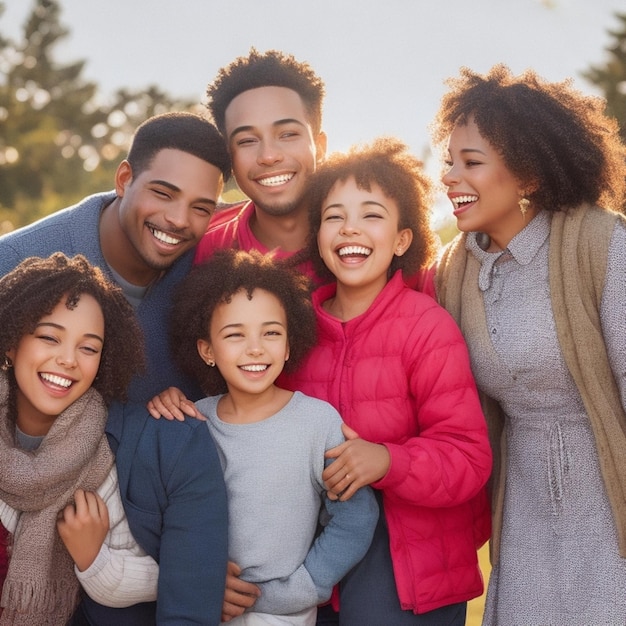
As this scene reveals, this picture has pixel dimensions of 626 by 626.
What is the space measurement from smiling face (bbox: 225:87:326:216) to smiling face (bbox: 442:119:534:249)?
94 centimetres

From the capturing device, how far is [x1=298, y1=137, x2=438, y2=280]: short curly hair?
3.42m

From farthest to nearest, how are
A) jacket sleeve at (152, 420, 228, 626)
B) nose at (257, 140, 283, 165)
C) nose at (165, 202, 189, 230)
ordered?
nose at (257, 140, 283, 165) < nose at (165, 202, 189, 230) < jacket sleeve at (152, 420, 228, 626)

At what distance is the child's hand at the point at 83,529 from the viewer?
9.56 feet

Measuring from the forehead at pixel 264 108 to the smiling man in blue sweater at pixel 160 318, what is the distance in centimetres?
20

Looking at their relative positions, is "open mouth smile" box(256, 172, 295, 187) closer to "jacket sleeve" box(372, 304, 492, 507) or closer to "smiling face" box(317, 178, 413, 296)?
"smiling face" box(317, 178, 413, 296)

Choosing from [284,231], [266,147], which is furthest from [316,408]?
[266,147]

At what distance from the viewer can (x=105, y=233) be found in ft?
13.4

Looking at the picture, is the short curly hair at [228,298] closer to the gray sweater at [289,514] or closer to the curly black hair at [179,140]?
the gray sweater at [289,514]

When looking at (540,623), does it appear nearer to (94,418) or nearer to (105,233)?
(94,418)

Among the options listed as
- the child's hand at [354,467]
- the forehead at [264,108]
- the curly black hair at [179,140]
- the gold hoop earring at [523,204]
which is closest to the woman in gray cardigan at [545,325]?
the gold hoop earring at [523,204]

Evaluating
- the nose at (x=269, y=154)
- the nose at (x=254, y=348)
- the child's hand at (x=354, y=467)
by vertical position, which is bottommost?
the child's hand at (x=354, y=467)

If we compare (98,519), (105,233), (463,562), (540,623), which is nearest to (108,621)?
(98,519)

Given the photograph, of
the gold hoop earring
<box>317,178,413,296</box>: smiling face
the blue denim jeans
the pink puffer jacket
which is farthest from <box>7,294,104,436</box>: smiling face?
the gold hoop earring

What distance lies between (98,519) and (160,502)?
0.21 meters
